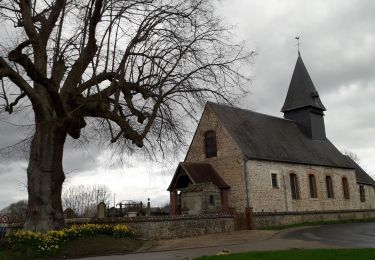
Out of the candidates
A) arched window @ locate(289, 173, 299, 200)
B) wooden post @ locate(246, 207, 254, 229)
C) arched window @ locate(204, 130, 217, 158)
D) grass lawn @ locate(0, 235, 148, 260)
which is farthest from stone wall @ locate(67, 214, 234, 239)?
arched window @ locate(289, 173, 299, 200)

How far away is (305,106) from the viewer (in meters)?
38.1

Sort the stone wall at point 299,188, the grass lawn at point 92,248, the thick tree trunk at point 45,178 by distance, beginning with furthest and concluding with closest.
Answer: the stone wall at point 299,188 < the thick tree trunk at point 45,178 < the grass lawn at point 92,248

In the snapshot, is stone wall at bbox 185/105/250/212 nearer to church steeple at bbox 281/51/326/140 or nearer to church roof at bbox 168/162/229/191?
church roof at bbox 168/162/229/191

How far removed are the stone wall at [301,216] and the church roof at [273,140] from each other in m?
3.84

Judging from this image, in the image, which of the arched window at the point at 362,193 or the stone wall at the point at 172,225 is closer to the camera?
the stone wall at the point at 172,225

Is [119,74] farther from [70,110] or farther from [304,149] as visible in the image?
[304,149]

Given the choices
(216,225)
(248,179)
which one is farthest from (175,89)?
(248,179)

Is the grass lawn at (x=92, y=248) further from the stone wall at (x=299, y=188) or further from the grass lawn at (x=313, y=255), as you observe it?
the stone wall at (x=299, y=188)

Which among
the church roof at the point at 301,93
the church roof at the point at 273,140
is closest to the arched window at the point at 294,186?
the church roof at the point at 273,140

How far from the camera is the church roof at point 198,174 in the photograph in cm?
2761

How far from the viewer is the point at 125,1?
47.2 feet

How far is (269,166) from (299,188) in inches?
147

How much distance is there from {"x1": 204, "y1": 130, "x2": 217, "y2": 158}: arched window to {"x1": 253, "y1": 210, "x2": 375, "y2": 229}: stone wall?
5.87 m

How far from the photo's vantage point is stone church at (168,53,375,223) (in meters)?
27.7
